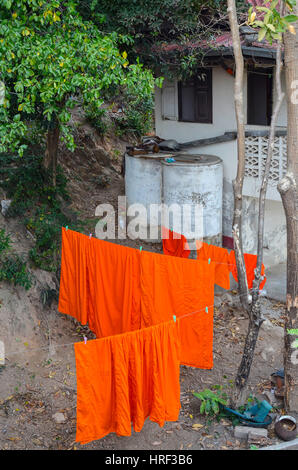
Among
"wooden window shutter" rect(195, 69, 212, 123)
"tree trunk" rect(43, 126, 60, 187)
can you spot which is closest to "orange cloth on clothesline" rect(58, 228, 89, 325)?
"tree trunk" rect(43, 126, 60, 187)

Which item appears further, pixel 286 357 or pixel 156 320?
pixel 156 320

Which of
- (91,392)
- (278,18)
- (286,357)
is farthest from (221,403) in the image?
(278,18)

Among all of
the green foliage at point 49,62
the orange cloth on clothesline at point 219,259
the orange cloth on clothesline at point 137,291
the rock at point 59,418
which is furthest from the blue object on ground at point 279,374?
the green foliage at point 49,62

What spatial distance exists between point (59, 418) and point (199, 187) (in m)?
6.49

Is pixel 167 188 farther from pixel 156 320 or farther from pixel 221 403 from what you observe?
pixel 221 403

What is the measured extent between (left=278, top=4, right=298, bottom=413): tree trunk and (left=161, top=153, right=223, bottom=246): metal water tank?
4763 millimetres

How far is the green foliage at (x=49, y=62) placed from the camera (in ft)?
29.6

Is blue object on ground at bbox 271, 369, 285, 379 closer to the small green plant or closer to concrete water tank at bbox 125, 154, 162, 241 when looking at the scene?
the small green plant

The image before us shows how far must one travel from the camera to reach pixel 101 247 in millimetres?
9695

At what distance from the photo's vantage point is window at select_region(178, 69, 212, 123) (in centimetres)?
1425

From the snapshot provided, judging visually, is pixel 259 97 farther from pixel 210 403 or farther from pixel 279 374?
pixel 210 403

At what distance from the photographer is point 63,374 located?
10.0m

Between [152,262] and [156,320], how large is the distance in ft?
3.53

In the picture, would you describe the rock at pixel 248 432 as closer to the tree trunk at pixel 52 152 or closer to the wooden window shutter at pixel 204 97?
the tree trunk at pixel 52 152
